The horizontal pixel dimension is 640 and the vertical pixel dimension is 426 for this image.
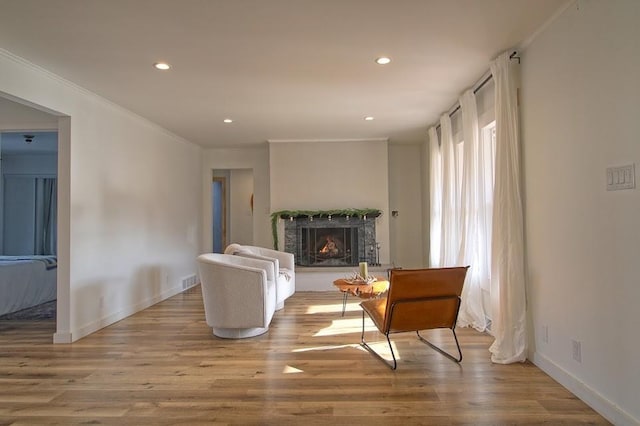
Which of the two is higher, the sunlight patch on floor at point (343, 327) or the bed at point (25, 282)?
the bed at point (25, 282)

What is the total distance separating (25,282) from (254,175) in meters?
3.90

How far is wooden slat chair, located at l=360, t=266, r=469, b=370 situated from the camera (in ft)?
9.64

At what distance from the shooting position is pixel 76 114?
3889 millimetres

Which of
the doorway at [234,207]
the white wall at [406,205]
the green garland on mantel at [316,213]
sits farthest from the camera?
the doorway at [234,207]

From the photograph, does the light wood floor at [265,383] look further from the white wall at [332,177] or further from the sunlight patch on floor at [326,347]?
the white wall at [332,177]

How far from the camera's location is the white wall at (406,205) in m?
7.16

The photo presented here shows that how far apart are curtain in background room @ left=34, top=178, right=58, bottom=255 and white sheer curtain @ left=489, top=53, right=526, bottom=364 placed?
26.8ft

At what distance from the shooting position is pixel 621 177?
6.74 ft

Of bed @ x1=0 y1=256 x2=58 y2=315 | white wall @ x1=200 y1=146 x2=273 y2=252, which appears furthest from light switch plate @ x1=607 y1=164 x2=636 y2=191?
bed @ x1=0 y1=256 x2=58 y2=315

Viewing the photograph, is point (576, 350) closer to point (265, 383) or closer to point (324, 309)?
point (265, 383)

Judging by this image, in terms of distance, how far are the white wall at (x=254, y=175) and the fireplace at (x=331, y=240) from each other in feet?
3.01

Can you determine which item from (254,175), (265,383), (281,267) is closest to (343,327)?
(265,383)

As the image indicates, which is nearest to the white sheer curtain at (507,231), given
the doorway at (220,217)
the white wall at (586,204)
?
the white wall at (586,204)

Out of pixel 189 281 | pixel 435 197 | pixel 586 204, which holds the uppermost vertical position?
pixel 435 197
